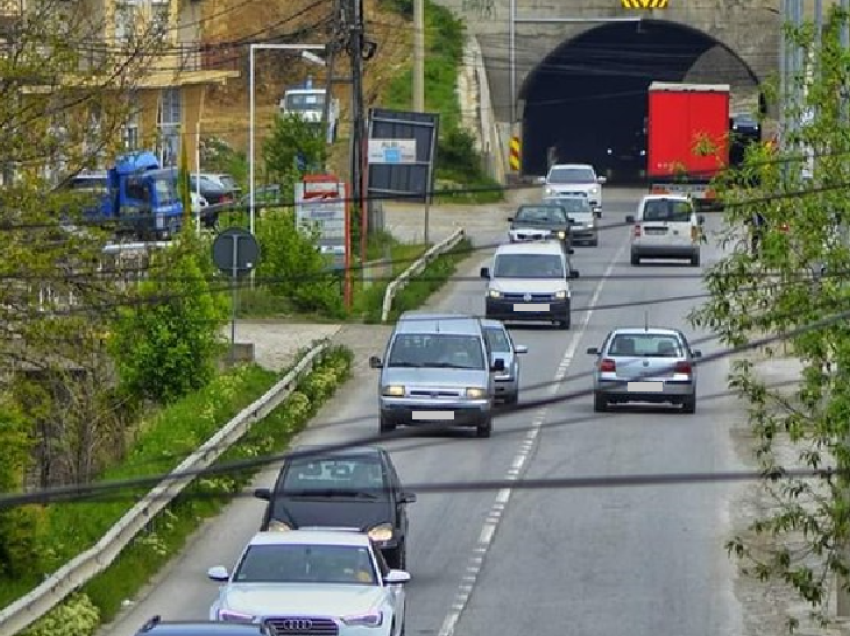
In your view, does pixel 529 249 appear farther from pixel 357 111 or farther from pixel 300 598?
pixel 300 598

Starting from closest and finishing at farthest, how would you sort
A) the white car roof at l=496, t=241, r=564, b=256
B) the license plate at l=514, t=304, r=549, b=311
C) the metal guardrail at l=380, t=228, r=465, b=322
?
the license plate at l=514, t=304, r=549, b=311 < the white car roof at l=496, t=241, r=564, b=256 < the metal guardrail at l=380, t=228, r=465, b=322

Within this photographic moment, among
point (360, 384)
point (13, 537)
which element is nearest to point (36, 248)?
point (13, 537)

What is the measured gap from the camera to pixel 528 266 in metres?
46.9

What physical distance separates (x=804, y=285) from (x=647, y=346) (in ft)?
52.2

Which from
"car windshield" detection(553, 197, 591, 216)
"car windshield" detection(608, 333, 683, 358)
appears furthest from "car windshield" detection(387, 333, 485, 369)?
"car windshield" detection(553, 197, 591, 216)

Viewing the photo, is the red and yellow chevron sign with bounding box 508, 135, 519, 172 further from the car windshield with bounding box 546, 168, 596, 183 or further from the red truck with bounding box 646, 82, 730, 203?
the red truck with bounding box 646, 82, 730, 203

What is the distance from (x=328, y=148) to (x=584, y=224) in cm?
774

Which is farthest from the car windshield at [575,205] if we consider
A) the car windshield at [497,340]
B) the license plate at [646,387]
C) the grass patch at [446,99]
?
the license plate at [646,387]

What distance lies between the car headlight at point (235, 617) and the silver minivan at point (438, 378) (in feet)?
45.5

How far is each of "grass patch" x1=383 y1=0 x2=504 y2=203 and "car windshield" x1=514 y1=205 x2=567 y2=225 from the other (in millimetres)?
14243

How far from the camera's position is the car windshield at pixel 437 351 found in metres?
34.2

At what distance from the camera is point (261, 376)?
37.1 metres

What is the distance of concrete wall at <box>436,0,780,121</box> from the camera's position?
84125 mm

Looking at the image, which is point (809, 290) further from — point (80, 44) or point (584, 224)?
point (584, 224)
